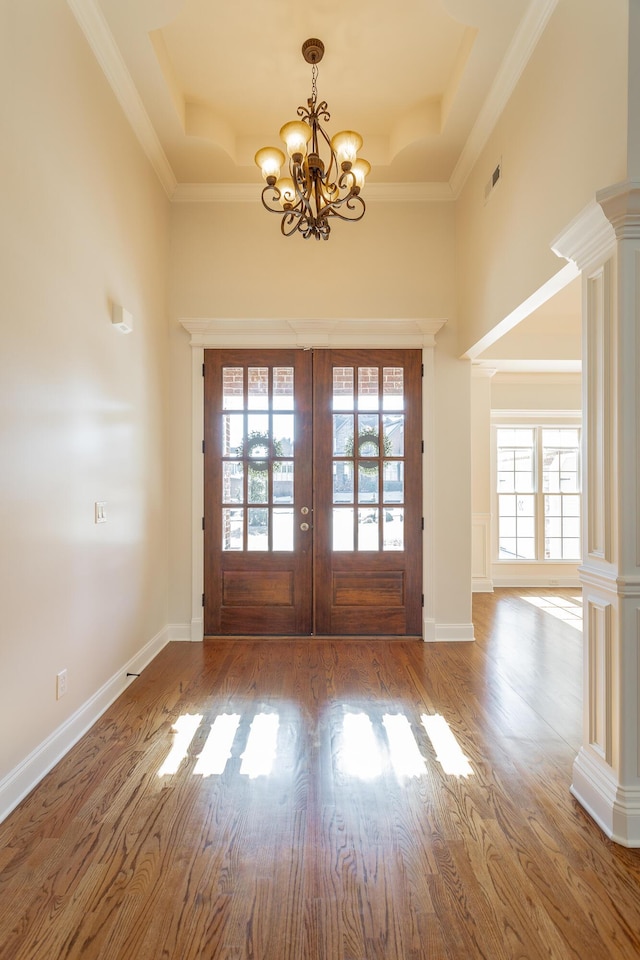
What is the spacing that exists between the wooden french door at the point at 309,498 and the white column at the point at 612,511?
2362 millimetres

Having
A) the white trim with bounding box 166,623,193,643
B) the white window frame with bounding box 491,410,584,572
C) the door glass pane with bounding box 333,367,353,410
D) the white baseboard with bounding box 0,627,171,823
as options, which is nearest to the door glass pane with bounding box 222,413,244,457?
the door glass pane with bounding box 333,367,353,410

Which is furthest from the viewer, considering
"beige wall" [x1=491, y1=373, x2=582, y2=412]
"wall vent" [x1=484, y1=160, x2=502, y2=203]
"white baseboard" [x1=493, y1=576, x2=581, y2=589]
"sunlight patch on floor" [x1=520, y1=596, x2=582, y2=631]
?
"beige wall" [x1=491, y1=373, x2=582, y2=412]

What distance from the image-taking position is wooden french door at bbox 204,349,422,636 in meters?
4.66

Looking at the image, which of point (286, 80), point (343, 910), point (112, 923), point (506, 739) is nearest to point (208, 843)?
point (112, 923)

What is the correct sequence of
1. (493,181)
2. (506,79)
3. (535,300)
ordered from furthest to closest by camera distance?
(493,181)
(506,79)
(535,300)

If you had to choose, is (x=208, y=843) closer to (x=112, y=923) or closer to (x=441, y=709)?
(x=112, y=923)

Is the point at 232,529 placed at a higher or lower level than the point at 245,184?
lower

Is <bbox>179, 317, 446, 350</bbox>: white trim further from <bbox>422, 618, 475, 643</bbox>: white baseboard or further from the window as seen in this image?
the window

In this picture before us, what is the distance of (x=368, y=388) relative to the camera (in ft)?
15.4

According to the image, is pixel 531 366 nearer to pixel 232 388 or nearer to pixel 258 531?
pixel 232 388

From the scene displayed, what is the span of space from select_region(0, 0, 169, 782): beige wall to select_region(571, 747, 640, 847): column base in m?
2.37

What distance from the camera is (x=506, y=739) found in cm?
287

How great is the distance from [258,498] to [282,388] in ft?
3.16

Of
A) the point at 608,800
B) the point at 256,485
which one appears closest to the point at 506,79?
the point at 256,485
